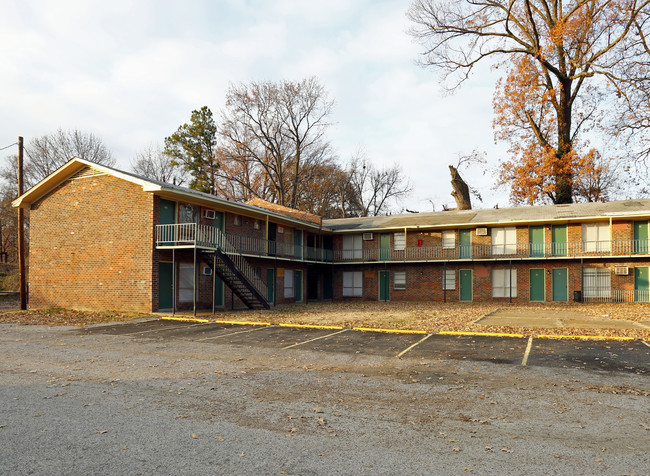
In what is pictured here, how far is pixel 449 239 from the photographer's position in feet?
98.6

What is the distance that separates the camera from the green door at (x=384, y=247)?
31.2m

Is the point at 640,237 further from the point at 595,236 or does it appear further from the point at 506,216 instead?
the point at 506,216

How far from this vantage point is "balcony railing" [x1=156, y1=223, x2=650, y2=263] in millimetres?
19938

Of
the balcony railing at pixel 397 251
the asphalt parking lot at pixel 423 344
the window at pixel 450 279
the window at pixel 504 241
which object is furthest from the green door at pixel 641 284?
the asphalt parking lot at pixel 423 344

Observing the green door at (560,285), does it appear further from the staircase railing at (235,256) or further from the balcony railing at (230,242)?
the staircase railing at (235,256)

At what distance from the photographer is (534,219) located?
88.4 ft

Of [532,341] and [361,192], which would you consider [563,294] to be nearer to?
[532,341]

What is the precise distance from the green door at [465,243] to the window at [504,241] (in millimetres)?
1350

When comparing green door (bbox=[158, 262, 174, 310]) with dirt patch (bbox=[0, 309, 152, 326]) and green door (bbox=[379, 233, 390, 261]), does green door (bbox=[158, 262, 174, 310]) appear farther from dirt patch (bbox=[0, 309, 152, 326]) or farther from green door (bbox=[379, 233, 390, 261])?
green door (bbox=[379, 233, 390, 261])

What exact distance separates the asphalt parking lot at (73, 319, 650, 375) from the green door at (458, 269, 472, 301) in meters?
16.8

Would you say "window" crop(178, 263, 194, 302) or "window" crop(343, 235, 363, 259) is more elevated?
"window" crop(343, 235, 363, 259)

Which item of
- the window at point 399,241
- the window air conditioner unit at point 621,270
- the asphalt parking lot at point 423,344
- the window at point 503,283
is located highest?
the window at point 399,241

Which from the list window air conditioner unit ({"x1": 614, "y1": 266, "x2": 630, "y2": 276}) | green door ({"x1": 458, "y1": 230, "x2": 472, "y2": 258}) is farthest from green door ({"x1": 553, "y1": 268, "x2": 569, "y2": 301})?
green door ({"x1": 458, "y1": 230, "x2": 472, "y2": 258})

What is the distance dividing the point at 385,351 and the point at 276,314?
30.3ft
